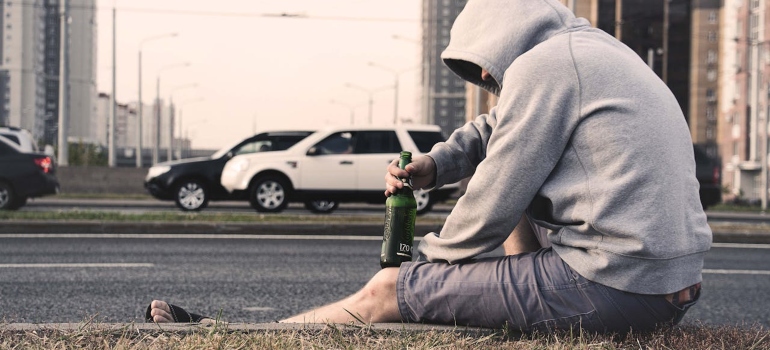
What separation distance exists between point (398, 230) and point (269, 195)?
12.9 meters

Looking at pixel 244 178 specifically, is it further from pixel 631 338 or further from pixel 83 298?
pixel 631 338

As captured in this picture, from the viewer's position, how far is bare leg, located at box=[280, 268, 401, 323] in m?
3.06

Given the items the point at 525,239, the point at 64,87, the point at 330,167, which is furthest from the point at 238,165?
the point at 525,239

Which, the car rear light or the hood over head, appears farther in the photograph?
the car rear light

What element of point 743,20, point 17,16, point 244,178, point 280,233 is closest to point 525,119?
point 280,233

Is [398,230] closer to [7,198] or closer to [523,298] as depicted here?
[523,298]

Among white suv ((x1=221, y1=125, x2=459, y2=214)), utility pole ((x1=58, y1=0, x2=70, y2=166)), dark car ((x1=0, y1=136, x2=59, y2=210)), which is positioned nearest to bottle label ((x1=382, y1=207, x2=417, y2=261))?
white suv ((x1=221, y1=125, x2=459, y2=214))

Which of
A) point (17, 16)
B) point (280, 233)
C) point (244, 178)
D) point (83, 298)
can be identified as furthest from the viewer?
point (17, 16)

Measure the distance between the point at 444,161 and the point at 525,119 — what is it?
68 centimetres

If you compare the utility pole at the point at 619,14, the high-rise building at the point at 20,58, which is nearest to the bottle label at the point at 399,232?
the utility pole at the point at 619,14

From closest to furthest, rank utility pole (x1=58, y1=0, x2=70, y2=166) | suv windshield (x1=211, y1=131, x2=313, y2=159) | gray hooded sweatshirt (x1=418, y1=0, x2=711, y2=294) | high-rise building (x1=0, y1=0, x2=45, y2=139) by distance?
gray hooded sweatshirt (x1=418, y1=0, x2=711, y2=294) → suv windshield (x1=211, y1=131, x2=313, y2=159) → utility pole (x1=58, y1=0, x2=70, y2=166) → high-rise building (x1=0, y1=0, x2=45, y2=139)

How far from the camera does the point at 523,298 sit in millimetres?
2920

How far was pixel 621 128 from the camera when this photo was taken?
2.75 m

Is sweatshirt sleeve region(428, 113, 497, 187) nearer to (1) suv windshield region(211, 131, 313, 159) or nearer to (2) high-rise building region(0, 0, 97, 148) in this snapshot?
(1) suv windshield region(211, 131, 313, 159)
